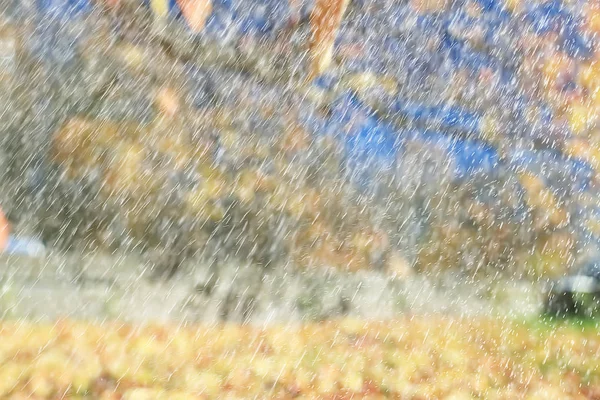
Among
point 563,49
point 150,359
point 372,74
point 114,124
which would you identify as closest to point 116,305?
point 150,359

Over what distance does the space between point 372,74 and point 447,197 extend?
0.75 feet

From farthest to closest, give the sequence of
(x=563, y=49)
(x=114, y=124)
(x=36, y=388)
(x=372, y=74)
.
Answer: (x=563, y=49)
(x=372, y=74)
(x=114, y=124)
(x=36, y=388)

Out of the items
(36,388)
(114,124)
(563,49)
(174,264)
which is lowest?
(36,388)

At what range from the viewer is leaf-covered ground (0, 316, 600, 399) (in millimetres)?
720

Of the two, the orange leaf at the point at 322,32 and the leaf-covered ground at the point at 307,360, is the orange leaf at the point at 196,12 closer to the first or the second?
the orange leaf at the point at 322,32

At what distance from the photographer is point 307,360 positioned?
2.74 ft

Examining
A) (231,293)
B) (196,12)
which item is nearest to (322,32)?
A: (196,12)

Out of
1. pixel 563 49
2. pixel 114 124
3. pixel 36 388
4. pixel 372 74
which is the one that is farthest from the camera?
pixel 563 49

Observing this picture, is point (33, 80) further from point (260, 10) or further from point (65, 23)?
point (260, 10)

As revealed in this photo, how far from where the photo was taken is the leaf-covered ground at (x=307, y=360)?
720 millimetres

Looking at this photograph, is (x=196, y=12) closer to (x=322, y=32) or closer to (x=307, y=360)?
(x=322, y=32)

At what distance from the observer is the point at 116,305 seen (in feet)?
2.56

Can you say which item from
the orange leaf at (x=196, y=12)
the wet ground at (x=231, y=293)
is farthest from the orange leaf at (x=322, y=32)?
the wet ground at (x=231, y=293)

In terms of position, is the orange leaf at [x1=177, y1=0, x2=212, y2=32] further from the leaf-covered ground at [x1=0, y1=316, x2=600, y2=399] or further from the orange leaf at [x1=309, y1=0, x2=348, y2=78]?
the leaf-covered ground at [x1=0, y1=316, x2=600, y2=399]
